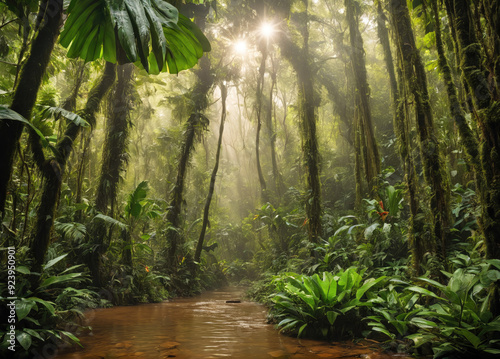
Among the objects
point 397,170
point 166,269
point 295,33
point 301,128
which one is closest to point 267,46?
point 295,33

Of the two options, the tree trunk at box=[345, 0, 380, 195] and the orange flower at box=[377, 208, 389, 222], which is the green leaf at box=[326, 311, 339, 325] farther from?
the tree trunk at box=[345, 0, 380, 195]

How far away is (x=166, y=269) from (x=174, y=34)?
7.75 meters

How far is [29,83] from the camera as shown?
110 inches

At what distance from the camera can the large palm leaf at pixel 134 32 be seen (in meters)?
1.69

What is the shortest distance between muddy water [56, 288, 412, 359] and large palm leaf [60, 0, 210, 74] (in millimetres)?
2522

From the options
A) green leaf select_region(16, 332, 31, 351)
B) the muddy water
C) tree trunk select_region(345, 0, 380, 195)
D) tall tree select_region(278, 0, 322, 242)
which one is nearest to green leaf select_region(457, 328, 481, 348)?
the muddy water

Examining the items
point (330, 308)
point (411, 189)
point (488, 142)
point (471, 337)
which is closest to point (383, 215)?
point (411, 189)

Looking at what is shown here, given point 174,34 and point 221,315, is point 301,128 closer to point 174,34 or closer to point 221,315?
point 221,315

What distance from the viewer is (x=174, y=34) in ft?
7.97

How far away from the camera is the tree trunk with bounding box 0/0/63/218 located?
2479 mm

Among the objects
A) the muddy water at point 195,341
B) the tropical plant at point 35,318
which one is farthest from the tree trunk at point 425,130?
the tropical plant at point 35,318

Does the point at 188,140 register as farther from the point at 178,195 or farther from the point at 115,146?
the point at 115,146

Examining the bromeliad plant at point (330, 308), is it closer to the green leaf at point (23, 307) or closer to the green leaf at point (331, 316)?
the green leaf at point (331, 316)

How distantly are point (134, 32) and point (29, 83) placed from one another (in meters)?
1.76
